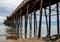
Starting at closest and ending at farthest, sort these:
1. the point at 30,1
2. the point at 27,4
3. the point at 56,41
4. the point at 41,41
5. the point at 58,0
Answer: the point at 56,41 < the point at 41,41 < the point at 58,0 < the point at 30,1 < the point at 27,4

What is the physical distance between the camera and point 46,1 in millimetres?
21922

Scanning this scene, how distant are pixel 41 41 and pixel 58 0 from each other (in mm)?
6775

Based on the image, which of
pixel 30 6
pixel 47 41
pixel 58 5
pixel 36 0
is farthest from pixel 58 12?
pixel 47 41

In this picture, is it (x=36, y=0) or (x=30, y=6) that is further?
(x=30, y=6)

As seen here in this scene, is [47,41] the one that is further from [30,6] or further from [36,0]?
[30,6]

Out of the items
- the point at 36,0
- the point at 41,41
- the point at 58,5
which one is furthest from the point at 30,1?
the point at 41,41

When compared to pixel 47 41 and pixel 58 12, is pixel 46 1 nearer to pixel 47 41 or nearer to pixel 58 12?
pixel 58 12

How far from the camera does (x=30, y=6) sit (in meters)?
24.8

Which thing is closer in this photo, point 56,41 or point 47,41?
point 56,41

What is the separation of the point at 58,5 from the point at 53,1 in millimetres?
680

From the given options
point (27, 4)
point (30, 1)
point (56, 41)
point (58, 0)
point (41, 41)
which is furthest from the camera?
point (27, 4)

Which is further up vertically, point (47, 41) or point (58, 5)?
point (58, 5)

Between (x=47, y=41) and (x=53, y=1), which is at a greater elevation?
(x=53, y=1)

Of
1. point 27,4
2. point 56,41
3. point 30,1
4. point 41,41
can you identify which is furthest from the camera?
point 27,4
